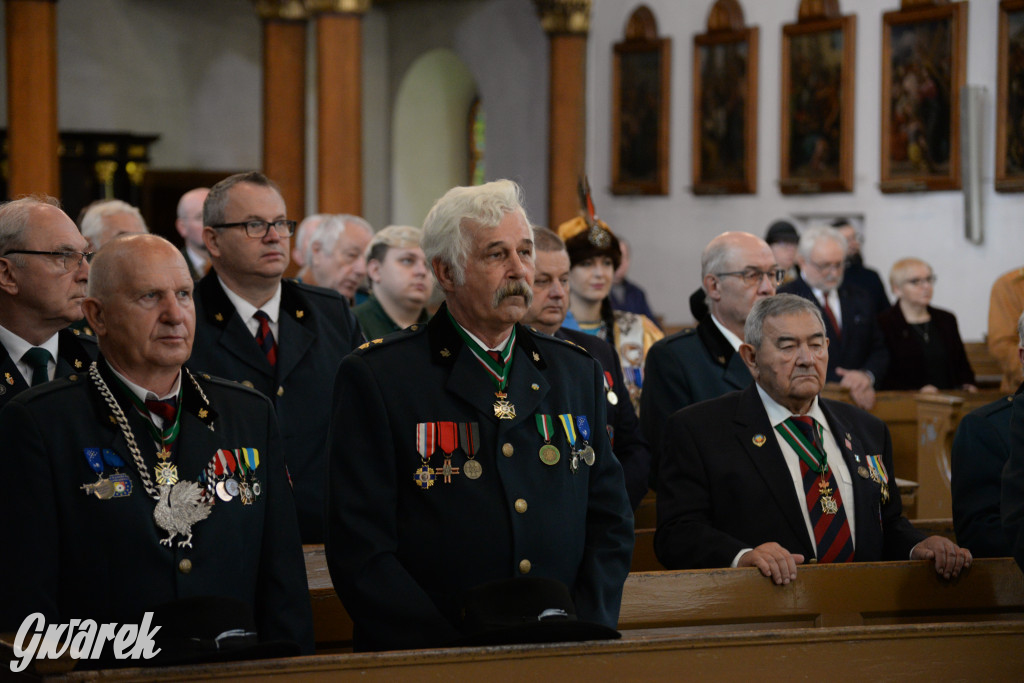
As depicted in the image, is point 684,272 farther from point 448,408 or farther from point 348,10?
point 448,408

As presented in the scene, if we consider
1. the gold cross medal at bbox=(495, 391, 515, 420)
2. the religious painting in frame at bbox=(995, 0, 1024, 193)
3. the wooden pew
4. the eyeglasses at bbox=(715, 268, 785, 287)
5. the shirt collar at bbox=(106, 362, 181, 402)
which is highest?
the religious painting in frame at bbox=(995, 0, 1024, 193)

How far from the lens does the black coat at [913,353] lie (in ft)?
23.5

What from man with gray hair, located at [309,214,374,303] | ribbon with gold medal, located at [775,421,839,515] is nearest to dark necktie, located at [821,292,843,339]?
man with gray hair, located at [309,214,374,303]

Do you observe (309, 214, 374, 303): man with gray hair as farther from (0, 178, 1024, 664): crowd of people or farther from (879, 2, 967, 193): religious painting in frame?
(879, 2, 967, 193): religious painting in frame

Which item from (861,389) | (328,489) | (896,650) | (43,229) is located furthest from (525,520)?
(861,389)

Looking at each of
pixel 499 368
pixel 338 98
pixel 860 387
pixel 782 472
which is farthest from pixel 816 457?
pixel 338 98

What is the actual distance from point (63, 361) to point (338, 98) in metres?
9.52

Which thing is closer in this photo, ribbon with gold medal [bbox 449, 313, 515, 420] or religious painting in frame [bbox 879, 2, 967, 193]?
ribbon with gold medal [bbox 449, 313, 515, 420]

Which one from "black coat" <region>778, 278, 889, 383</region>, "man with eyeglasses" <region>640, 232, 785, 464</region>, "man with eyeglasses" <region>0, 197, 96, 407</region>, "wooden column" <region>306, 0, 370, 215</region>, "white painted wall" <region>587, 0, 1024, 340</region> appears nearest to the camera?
"man with eyeglasses" <region>0, 197, 96, 407</region>

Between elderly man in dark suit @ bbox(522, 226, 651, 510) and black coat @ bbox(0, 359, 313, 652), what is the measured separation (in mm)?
1543

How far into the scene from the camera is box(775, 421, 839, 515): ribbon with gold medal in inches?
135

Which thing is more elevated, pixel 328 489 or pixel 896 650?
pixel 328 489

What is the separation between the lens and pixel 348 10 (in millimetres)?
12242

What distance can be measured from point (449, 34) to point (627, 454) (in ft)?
37.4
